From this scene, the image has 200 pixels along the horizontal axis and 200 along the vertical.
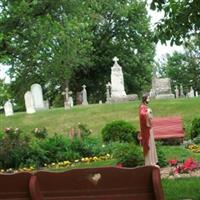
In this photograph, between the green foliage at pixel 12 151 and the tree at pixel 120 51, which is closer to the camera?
the green foliage at pixel 12 151

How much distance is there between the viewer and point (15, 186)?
557 centimetres

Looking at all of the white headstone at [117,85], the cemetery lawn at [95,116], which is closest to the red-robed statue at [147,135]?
the cemetery lawn at [95,116]

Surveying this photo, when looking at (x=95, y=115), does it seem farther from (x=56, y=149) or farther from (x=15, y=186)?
(x=15, y=186)

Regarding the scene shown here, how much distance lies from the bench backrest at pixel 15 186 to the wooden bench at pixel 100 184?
121 mm

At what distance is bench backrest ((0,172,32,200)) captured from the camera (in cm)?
→ 552

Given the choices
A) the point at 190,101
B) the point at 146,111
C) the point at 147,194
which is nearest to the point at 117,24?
the point at 190,101

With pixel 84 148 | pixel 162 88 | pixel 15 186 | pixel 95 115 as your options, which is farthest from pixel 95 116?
pixel 15 186

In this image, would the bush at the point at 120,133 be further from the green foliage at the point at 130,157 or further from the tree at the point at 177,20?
the tree at the point at 177,20

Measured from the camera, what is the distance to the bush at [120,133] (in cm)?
2173

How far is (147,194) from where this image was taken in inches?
205

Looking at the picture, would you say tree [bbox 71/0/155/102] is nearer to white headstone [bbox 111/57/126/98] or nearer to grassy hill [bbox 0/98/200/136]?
white headstone [bbox 111/57/126/98]

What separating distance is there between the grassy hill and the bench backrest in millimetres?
24655

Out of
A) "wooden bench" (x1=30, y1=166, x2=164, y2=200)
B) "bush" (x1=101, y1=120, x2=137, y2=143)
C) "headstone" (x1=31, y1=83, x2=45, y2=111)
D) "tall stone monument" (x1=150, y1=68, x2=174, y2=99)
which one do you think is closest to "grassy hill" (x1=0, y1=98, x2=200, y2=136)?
"tall stone monument" (x1=150, y1=68, x2=174, y2=99)

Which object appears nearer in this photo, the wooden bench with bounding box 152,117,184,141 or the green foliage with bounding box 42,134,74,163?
the green foliage with bounding box 42,134,74,163
